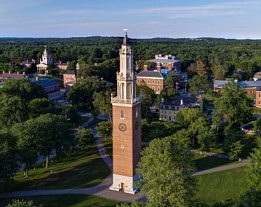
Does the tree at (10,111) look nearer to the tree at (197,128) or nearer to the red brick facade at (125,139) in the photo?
the red brick facade at (125,139)

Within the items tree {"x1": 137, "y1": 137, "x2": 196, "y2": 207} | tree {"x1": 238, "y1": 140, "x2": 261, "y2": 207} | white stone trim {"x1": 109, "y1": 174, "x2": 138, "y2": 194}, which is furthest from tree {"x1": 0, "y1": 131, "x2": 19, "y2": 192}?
tree {"x1": 238, "y1": 140, "x2": 261, "y2": 207}

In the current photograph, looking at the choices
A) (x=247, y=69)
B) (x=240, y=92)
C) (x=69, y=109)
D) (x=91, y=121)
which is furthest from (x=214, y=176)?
(x=247, y=69)

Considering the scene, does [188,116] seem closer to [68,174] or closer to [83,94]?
[68,174]

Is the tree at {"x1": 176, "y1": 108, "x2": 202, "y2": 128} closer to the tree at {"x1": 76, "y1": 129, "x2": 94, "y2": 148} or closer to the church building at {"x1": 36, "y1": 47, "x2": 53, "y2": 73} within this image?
the tree at {"x1": 76, "y1": 129, "x2": 94, "y2": 148}

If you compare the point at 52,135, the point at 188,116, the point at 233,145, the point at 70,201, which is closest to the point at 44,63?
the point at 188,116

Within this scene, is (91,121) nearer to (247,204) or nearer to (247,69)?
(247,204)
